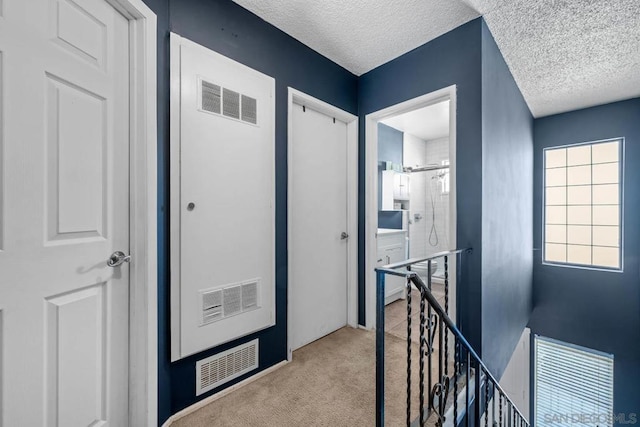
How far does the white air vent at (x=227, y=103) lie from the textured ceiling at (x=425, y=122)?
7.67 ft

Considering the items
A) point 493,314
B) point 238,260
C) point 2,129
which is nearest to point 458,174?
point 493,314

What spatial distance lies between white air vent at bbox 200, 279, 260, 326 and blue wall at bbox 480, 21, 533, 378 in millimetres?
1631

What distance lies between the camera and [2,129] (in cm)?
89

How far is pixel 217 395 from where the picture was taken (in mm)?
1662

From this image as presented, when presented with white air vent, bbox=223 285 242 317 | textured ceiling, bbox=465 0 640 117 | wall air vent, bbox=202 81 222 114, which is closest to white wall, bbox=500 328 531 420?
textured ceiling, bbox=465 0 640 117

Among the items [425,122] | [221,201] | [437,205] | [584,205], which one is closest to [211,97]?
[221,201]

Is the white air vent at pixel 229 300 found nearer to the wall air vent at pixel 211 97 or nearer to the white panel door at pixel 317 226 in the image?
the white panel door at pixel 317 226

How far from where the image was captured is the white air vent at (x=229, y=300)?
1.61 m

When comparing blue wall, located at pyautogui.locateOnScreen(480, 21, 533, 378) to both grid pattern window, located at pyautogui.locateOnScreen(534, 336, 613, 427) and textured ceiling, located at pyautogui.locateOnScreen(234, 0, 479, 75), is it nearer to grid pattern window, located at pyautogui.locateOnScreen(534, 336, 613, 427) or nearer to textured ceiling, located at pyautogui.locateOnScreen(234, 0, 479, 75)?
textured ceiling, located at pyautogui.locateOnScreen(234, 0, 479, 75)

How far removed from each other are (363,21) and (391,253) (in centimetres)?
240

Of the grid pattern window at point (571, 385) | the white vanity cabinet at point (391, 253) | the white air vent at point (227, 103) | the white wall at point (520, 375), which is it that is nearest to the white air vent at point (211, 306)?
the white air vent at point (227, 103)

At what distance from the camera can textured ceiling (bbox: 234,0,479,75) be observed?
A: 182cm

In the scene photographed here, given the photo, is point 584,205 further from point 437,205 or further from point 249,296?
point 249,296

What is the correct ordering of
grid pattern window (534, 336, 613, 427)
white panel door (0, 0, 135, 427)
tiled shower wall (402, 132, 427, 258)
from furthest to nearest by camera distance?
tiled shower wall (402, 132, 427, 258) < grid pattern window (534, 336, 613, 427) < white panel door (0, 0, 135, 427)
